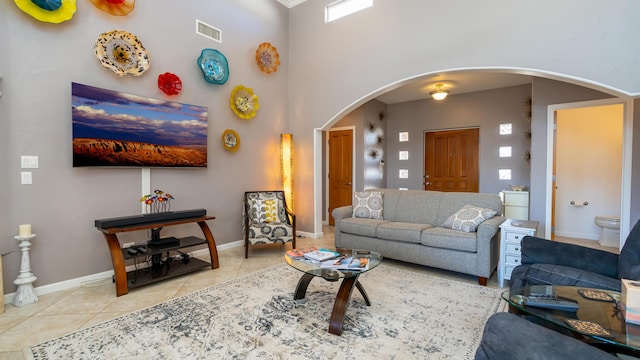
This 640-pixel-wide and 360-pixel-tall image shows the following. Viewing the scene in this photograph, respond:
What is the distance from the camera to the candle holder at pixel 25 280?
262 centimetres

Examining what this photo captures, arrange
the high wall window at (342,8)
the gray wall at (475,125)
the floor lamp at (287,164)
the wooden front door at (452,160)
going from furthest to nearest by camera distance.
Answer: the wooden front door at (452,160) < the gray wall at (475,125) < the floor lamp at (287,164) < the high wall window at (342,8)

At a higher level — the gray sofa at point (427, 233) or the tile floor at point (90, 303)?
the gray sofa at point (427, 233)

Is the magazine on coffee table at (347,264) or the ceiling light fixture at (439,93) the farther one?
the ceiling light fixture at (439,93)

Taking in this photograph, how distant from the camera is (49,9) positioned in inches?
109

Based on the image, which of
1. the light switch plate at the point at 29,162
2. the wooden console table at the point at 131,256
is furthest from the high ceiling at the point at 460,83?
the light switch plate at the point at 29,162

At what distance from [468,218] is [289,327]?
7.56 ft

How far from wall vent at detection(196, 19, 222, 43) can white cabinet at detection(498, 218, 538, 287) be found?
4.41m

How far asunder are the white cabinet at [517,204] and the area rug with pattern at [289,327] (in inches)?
106

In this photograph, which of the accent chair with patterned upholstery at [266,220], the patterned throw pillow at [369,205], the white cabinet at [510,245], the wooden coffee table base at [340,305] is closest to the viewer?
the wooden coffee table base at [340,305]

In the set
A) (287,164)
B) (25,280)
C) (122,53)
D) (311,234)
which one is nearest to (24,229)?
(25,280)

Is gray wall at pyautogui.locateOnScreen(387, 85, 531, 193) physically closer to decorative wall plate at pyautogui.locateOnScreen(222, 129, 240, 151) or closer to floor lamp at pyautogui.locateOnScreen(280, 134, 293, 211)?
floor lamp at pyautogui.locateOnScreen(280, 134, 293, 211)

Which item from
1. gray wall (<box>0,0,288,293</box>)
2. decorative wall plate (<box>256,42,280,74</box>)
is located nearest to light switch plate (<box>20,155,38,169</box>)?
Answer: gray wall (<box>0,0,288,293</box>)

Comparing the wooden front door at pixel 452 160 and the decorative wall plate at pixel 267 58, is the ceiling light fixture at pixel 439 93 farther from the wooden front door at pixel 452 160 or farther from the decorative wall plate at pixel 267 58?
the decorative wall plate at pixel 267 58

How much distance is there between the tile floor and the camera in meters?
2.15
